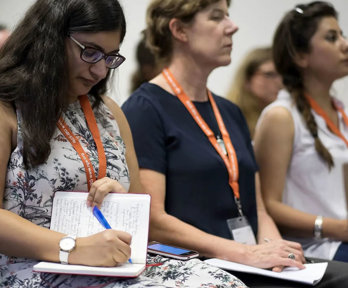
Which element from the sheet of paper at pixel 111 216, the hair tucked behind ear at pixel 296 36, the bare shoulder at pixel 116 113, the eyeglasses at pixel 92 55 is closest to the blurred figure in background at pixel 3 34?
the eyeglasses at pixel 92 55

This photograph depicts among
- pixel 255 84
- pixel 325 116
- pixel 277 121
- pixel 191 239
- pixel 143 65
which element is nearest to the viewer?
pixel 191 239

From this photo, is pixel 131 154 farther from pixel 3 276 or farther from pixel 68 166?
pixel 3 276

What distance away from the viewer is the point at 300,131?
2.68 m

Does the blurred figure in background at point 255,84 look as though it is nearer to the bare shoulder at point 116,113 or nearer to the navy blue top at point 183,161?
the navy blue top at point 183,161

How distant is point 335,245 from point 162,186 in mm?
903

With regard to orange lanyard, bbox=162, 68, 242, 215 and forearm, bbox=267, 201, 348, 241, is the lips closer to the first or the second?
orange lanyard, bbox=162, 68, 242, 215

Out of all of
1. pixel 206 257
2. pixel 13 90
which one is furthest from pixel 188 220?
pixel 13 90

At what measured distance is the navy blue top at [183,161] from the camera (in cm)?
221

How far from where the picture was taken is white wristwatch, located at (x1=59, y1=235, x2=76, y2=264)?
1.48 m

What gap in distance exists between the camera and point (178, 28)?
242cm

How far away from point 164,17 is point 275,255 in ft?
3.67

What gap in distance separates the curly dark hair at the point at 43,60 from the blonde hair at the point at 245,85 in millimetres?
2406

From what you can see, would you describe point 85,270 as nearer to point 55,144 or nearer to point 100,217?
point 100,217

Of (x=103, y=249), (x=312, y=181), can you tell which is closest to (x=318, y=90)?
(x=312, y=181)
